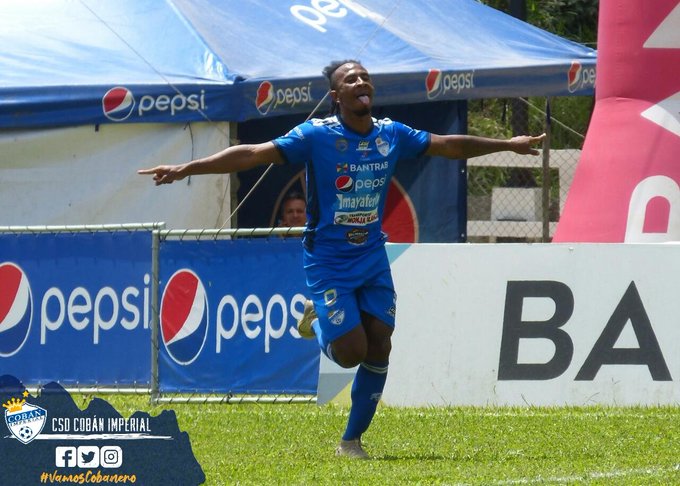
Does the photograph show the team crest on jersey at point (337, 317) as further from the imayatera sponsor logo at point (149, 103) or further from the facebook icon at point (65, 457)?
the imayatera sponsor logo at point (149, 103)

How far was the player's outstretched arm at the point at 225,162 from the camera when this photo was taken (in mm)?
7133

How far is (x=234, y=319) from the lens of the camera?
10961 millimetres

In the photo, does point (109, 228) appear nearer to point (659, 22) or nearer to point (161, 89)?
point (161, 89)

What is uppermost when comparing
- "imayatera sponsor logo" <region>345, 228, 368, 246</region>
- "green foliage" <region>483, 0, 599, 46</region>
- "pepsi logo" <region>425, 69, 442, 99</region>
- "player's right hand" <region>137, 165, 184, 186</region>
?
"green foliage" <region>483, 0, 599, 46</region>

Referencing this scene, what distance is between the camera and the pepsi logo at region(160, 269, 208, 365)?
434 inches

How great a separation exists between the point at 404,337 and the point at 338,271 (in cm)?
250

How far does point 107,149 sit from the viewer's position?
13805 millimetres

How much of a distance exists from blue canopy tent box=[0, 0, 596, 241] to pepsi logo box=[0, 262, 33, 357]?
2.30m

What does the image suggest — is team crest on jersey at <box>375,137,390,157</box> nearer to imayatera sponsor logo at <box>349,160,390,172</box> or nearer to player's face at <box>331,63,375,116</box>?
imayatera sponsor logo at <box>349,160,390,172</box>

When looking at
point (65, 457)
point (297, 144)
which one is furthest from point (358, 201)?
point (65, 457)

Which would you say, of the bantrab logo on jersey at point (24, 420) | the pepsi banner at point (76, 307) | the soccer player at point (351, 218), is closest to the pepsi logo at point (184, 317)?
the pepsi banner at point (76, 307)

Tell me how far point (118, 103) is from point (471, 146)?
6214mm

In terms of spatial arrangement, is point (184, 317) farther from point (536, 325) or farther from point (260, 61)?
point (260, 61)

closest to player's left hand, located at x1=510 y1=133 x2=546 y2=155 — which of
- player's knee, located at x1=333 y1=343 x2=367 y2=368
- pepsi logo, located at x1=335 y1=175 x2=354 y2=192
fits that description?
pepsi logo, located at x1=335 y1=175 x2=354 y2=192
